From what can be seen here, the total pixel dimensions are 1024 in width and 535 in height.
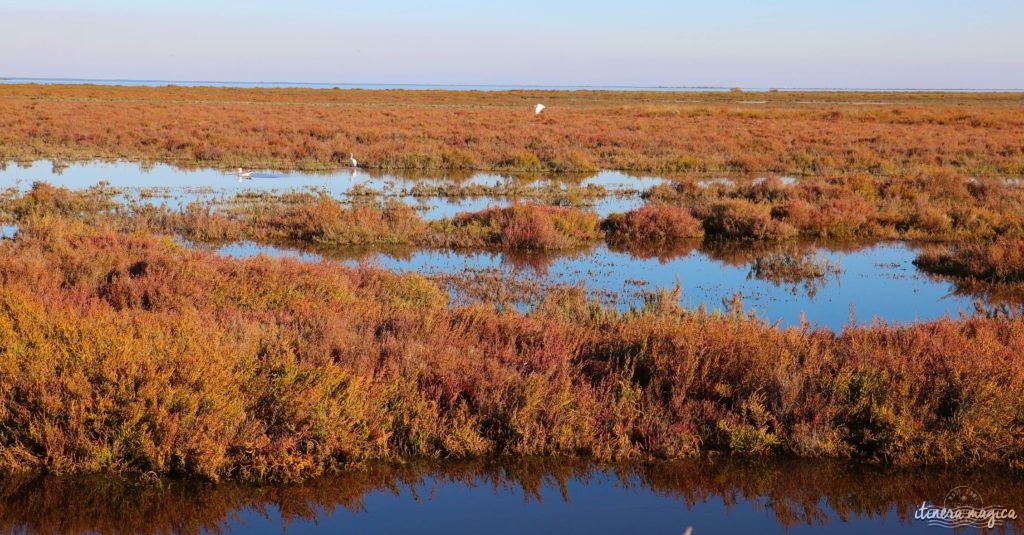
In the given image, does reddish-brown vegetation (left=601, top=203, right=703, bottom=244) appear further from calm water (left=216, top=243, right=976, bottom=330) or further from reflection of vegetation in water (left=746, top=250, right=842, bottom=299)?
reflection of vegetation in water (left=746, top=250, right=842, bottom=299)

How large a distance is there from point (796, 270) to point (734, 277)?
1.09 m

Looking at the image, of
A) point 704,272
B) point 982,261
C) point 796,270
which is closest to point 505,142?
point 704,272

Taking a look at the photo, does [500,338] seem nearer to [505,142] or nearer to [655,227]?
[655,227]

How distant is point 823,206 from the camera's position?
17891 mm

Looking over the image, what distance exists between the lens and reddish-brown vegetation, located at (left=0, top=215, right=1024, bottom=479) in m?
5.55

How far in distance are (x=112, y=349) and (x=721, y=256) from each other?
10.9m

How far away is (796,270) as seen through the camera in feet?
43.3

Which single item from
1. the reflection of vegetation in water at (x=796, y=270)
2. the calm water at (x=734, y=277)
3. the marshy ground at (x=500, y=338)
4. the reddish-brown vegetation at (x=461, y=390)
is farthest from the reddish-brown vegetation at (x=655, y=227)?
the reddish-brown vegetation at (x=461, y=390)

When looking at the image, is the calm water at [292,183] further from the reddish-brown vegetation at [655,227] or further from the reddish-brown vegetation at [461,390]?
the reddish-brown vegetation at [461,390]

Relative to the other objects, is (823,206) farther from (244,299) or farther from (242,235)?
(244,299)

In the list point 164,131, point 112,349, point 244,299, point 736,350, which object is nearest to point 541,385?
point 736,350

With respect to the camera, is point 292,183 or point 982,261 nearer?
point 982,261

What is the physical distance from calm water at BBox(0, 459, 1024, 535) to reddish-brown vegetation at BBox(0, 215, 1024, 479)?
153 millimetres

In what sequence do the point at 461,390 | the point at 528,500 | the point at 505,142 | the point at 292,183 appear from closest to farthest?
the point at 528,500 → the point at 461,390 → the point at 292,183 → the point at 505,142
